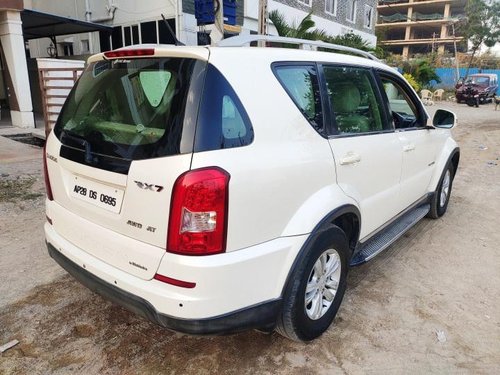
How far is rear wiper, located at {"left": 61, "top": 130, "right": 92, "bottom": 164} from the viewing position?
230 cm

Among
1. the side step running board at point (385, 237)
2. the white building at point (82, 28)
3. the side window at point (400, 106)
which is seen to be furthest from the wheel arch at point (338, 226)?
the white building at point (82, 28)

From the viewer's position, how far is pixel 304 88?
260 centimetres

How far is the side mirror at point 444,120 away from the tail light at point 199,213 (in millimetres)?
3378

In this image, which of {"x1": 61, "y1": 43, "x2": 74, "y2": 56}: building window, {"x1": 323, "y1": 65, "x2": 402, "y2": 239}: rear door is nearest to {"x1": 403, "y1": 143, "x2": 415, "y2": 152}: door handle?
{"x1": 323, "y1": 65, "x2": 402, "y2": 239}: rear door

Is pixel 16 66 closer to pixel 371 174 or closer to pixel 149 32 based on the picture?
pixel 149 32

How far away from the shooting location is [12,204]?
5.17 meters

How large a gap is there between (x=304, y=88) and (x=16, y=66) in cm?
1035

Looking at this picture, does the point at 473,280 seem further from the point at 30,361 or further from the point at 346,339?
the point at 30,361

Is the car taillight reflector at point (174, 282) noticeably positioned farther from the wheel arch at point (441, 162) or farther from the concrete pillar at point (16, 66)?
the concrete pillar at point (16, 66)

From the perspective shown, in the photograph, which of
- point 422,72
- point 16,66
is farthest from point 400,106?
point 422,72

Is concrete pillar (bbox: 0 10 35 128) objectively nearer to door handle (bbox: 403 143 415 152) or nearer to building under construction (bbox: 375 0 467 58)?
door handle (bbox: 403 143 415 152)

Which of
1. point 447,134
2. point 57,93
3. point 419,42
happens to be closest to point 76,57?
point 57,93

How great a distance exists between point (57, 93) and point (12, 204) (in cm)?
470

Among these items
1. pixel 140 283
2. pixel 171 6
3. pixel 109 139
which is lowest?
pixel 140 283
